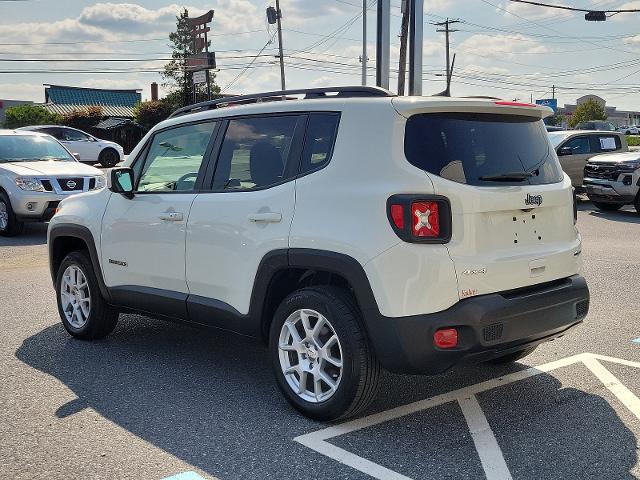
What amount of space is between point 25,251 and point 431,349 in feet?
29.1

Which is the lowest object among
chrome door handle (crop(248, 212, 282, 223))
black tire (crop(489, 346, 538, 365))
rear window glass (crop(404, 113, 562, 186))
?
black tire (crop(489, 346, 538, 365))

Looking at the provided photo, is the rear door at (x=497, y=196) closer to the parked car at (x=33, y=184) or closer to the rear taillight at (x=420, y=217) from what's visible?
the rear taillight at (x=420, y=217)

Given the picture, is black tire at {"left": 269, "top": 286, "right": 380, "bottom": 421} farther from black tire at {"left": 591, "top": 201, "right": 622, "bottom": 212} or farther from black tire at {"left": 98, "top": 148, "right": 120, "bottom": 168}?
black tire at {"left": 98, "top": 148, "right": 120, "bottom": 168}

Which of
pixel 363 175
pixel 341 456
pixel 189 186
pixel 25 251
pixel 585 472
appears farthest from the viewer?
pixel 25 251

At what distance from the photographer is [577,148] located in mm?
17875

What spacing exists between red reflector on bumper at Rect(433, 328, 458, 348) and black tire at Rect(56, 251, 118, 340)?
10.4ft

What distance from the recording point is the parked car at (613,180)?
50.4ft

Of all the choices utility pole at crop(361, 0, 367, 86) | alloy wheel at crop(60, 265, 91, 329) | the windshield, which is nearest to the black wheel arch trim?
alloy wheel at crop(60, 265, 91, 329)

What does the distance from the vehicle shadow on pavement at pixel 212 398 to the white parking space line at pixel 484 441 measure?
0.30ft

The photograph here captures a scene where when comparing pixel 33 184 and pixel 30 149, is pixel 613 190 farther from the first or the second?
pixel 30 149

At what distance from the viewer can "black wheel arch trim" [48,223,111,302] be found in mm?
5762

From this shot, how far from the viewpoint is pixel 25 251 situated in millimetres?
11008

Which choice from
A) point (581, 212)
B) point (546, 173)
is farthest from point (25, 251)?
point (581, 212)

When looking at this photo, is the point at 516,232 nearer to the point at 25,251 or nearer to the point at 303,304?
the point at 303,304
